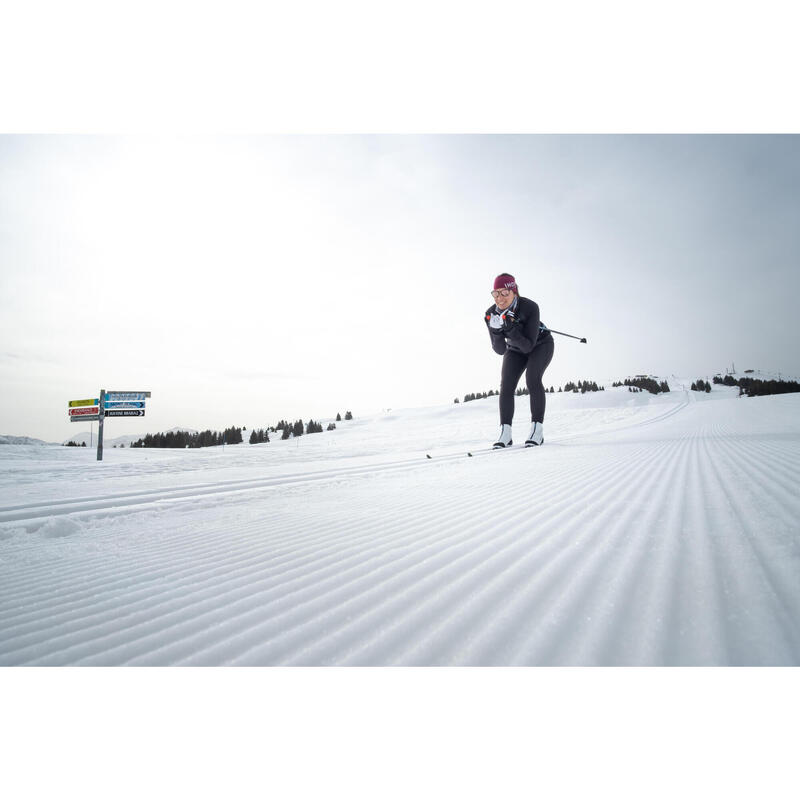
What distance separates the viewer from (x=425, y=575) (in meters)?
1.06

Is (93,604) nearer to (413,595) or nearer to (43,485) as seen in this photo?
(413,595)

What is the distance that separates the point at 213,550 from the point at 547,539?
1237 millimetres

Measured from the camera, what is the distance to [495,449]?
4.73 m

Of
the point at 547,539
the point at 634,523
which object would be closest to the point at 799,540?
the point at 634,523

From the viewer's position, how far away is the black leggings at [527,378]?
5.18m

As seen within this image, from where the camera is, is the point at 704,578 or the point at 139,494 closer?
the point at 704,578

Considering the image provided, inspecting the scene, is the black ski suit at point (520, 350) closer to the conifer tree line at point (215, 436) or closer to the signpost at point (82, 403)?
the conifer tree line at point (215, 436)

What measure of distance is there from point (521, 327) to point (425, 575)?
4.47 m

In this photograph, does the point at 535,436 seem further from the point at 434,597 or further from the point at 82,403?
the point at 82,403

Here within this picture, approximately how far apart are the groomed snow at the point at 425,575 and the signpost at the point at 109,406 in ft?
34.6

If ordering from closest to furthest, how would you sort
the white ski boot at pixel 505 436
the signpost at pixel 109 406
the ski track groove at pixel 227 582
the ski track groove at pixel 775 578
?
the ski track groove at pixel 775 578 → the ski track groove at pixel 227 582 → the white ski boot at pixel 505 436 → the signpost at pixel 109 406

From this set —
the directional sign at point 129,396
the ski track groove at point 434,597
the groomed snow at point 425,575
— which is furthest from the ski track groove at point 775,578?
the directional sign at point 129,396

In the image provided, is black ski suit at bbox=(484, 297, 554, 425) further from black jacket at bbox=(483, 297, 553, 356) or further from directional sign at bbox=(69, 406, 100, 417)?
directional sign at bbox=(69, 406, 100, 417)

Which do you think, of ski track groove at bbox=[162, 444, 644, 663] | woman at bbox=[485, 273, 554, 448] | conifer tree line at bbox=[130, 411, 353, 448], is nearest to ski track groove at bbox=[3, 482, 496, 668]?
ski track groove at bbox=[162, 444, 644, 663]
